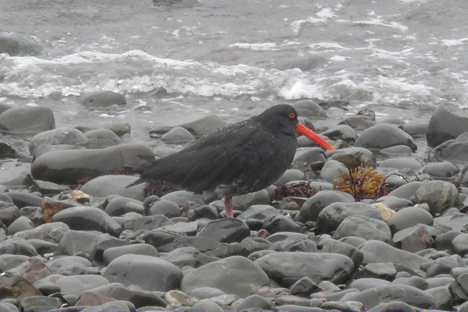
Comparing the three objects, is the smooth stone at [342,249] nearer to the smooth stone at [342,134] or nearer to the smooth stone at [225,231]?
the smooth stone at [225,231]

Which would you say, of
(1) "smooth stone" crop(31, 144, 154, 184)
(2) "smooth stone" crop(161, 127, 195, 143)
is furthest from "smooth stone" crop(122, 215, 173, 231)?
(2) "smooth stone" crop(161, 127, 195, 143)

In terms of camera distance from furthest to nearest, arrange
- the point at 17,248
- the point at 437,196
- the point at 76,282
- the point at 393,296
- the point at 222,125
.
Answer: the point at 222,125, the point at 437,196, the point at 17,248, the point at 76,282, the point at 393,296

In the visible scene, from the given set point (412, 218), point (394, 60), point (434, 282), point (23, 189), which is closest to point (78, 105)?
point (23, 189)

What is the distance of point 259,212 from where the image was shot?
5.47m

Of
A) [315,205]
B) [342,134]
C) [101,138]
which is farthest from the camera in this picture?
[342,134]

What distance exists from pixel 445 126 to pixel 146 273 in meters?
4.68

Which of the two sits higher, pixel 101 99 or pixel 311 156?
pixel 311 156

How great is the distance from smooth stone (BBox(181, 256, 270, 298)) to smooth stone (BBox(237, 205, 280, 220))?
1310 mm

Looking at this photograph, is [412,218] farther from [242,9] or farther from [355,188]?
[242,9]

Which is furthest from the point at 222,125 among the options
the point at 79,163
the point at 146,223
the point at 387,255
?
the point at 387,255

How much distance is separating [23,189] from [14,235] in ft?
5.31

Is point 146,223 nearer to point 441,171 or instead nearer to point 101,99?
point 441,171

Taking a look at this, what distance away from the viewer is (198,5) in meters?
14.5

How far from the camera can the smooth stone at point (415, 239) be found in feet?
15.6
